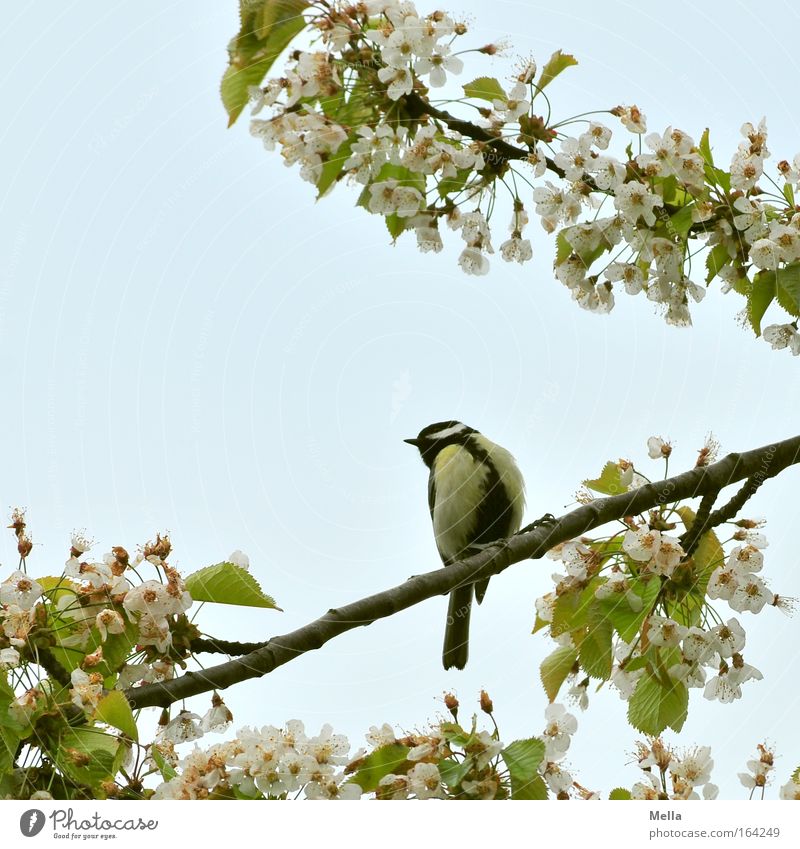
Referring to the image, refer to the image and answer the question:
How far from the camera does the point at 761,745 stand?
2.74 m

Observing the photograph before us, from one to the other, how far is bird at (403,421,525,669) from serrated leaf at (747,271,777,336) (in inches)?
86.2

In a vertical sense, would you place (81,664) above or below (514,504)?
below

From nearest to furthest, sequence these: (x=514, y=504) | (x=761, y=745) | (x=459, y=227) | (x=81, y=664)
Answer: (x=81, y=664), (x=761, y=745), (x=459, y=227), (x=514, y=504)

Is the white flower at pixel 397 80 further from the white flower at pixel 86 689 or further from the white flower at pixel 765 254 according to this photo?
the white flower at pixel 86 689

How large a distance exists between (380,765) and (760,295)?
5.33 ft

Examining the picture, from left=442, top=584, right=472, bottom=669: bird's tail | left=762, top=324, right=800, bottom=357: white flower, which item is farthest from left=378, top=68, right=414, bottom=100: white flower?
left=442, top=584, right=472, bottom=669: bird's tail

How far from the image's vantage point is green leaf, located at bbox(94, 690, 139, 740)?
2336 mm

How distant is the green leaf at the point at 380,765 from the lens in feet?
8.30

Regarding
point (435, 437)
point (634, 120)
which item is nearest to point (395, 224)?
point (634, 120)

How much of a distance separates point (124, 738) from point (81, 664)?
20 cm

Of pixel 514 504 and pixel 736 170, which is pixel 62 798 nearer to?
pixel 736 170

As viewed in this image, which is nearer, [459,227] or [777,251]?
[777,251]

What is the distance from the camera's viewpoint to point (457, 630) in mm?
4543
